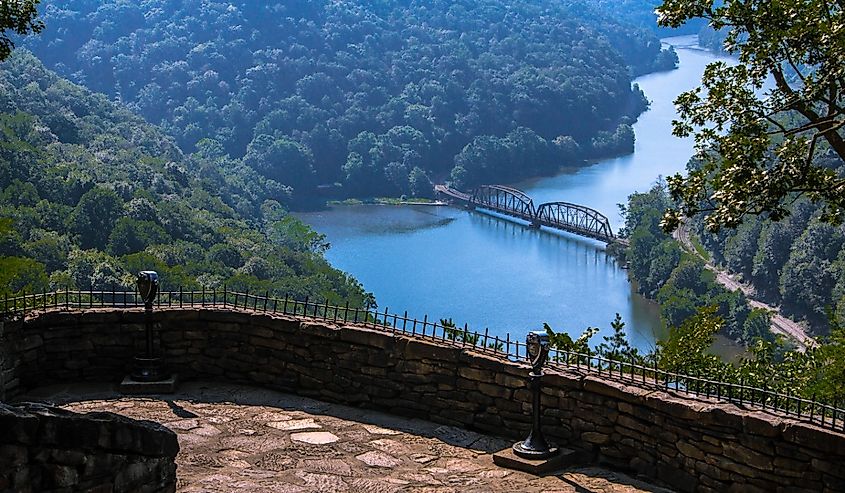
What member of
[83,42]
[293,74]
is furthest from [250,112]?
[83,42]

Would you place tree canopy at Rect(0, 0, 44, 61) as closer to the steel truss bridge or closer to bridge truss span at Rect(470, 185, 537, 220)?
the steel truss bridge

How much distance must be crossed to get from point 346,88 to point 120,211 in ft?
160

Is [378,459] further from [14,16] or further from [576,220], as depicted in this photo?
[576,220]

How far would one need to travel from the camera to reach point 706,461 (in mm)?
6875

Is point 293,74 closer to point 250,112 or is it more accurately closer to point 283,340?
point 250,112

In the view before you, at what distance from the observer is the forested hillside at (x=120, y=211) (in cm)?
4231

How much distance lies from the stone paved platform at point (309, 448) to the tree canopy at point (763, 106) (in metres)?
2.58

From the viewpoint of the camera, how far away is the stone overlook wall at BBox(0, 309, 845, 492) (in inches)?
262

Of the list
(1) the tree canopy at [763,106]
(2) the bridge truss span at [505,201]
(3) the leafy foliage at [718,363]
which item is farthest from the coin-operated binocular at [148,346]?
(2) the bridge truss span at [505,201]

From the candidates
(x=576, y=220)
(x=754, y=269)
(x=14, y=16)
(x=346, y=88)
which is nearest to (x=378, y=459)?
(x=14, y=16)

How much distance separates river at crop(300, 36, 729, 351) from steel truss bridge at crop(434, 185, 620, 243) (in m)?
Result: 0.78

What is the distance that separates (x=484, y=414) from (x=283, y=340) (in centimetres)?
175

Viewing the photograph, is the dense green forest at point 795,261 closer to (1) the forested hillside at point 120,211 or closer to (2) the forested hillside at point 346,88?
(1) the forested hillside at point 120,211

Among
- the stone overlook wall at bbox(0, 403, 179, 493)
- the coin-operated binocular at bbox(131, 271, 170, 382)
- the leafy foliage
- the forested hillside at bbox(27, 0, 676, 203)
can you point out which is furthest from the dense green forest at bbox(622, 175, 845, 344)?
the stone overlook wall at bbox(0, 403, 179, 493)
